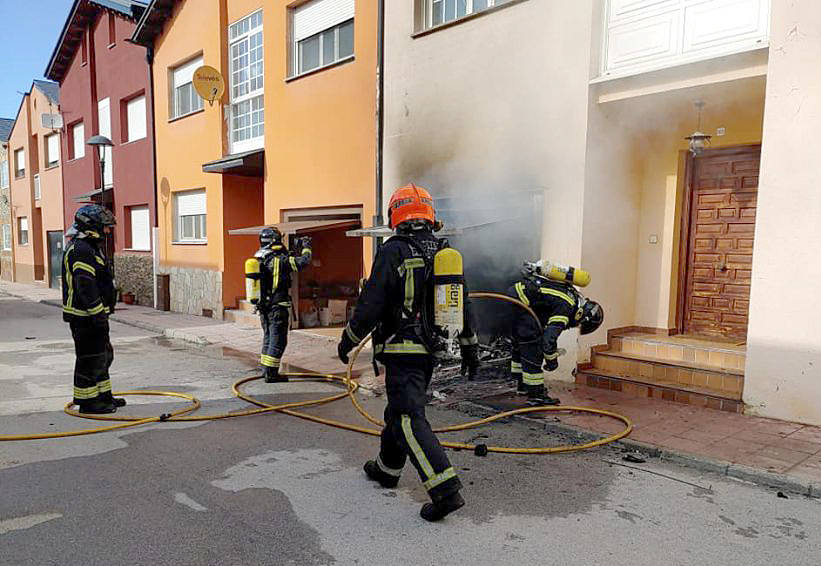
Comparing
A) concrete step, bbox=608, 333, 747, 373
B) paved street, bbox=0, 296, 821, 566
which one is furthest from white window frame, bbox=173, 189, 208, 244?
concrete step, bbox=608, 333, 747, 373

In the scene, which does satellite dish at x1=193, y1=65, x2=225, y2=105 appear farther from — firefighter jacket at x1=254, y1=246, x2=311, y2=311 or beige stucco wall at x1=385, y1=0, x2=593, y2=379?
firefighter jacket at x1=254, y1=246, x2=311, y2=311

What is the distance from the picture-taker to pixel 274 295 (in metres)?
7.06

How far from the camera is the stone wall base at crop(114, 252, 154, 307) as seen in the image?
15578 millimetres

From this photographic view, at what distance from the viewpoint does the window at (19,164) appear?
25.5m

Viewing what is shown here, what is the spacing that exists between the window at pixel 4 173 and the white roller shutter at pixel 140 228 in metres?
15.9

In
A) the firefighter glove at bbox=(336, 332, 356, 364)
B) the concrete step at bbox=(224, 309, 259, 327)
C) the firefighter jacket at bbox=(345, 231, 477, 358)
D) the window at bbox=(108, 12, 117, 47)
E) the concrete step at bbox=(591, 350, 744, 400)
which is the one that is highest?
the window at bbox=(108, 12, 117, 47)

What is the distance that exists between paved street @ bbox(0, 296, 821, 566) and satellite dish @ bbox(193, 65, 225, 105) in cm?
877

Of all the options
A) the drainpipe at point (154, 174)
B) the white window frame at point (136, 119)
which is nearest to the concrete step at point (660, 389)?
the drainpipe at point (154, 174)

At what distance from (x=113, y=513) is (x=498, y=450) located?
267cm

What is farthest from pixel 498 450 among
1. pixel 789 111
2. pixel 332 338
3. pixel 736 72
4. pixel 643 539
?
pixel 332 338

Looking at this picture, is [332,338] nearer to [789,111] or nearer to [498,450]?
[498,450]

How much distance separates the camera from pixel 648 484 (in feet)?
13.2

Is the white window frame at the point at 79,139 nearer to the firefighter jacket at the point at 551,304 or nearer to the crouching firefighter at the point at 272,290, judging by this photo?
the crouching firefighter at the point at 272,290

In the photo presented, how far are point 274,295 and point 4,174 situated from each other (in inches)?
Answer: 1109
